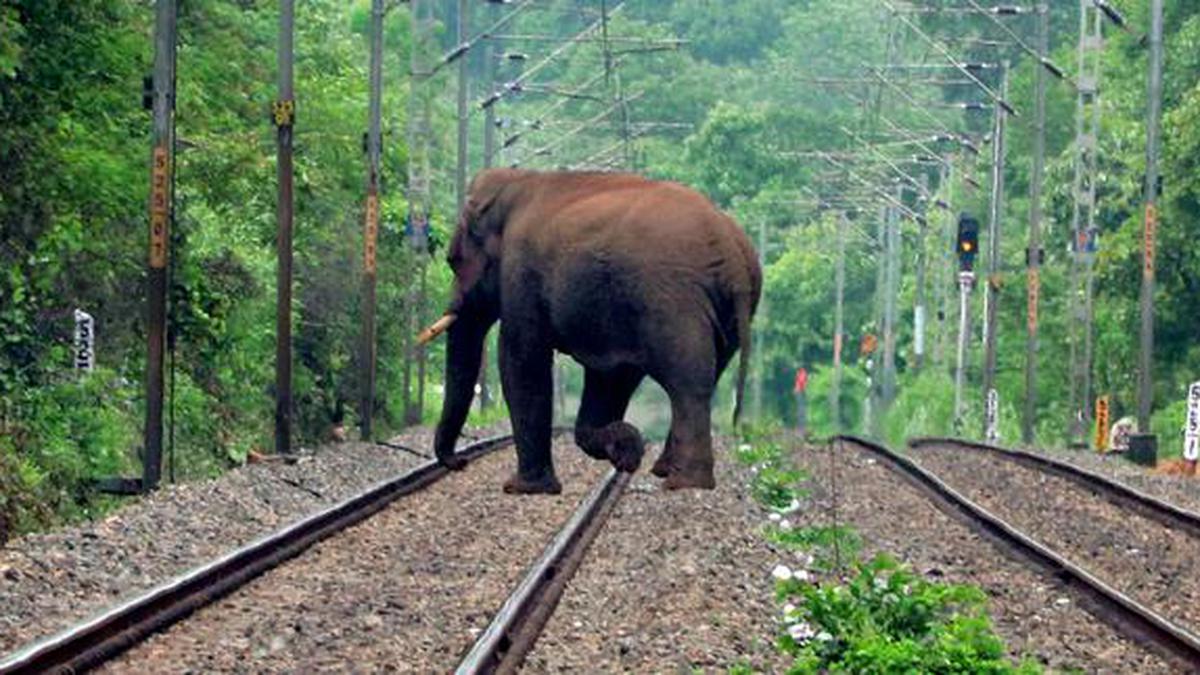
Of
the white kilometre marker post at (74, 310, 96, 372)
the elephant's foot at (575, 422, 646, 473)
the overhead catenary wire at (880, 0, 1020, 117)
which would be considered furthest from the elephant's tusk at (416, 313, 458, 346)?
the overhead catenary wire at (880, 0, 1020, 117)

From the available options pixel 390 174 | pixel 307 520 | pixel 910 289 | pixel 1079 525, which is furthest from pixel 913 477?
pixel 910 289

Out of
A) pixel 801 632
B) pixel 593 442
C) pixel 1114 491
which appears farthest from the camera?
pixel 1114 491

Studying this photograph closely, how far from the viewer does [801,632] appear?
47.0 feet

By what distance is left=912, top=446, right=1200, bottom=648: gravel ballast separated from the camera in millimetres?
19422

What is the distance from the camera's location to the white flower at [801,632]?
14.0m

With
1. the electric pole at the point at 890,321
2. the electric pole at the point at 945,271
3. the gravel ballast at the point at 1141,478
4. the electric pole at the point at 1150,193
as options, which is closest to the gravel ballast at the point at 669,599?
the gravel ballast at the point at 1141,478

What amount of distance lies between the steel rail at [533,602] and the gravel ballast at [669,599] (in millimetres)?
85

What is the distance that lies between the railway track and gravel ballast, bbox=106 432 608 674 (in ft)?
0.30

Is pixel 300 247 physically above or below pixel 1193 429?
above

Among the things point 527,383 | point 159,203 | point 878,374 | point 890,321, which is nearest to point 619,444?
point 527,383

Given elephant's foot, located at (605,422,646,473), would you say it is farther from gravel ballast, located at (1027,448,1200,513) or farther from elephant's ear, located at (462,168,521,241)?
gravel ballast, located at (1027,448,1200,513)

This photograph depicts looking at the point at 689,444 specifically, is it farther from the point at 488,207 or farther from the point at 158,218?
the point at 158,218

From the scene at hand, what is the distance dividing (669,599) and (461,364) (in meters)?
9.88

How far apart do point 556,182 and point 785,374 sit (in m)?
79.5
